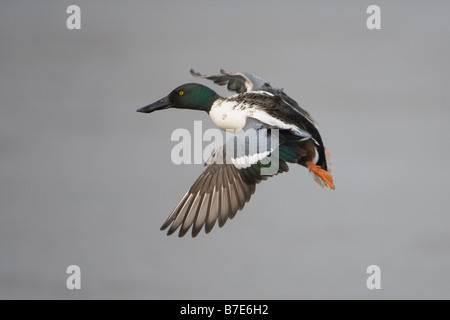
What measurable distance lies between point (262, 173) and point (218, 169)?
9.5 inches

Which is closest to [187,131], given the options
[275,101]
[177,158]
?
[177,158]

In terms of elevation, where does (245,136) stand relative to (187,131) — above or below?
below

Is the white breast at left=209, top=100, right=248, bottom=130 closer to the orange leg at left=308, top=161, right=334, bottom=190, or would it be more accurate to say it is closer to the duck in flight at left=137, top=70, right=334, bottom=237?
the duck in flight at left=137, top=70, right=334, bottom=237

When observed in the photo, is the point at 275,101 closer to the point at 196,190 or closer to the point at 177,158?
the point at 196,190

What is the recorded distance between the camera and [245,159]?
17.1 feet

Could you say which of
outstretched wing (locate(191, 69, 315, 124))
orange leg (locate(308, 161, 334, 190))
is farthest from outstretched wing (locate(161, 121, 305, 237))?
outstretched wing (locate(191, 69, 315, 124))

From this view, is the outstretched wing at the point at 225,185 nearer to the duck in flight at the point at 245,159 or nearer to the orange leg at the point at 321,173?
the duck in flight at the point at 245,159

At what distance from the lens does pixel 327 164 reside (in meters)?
5.87

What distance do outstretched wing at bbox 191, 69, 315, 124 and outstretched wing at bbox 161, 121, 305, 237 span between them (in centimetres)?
73

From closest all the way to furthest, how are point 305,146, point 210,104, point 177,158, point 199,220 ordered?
point 199,220
point 305,146
point 210,104
point 177,158

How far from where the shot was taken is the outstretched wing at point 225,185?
5.21 m

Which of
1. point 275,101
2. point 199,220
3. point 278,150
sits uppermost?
point 275,101

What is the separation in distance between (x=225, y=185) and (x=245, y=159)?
0.20 metres

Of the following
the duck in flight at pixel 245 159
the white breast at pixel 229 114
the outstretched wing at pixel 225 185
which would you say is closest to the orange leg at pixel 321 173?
the duck in flight at pixel 245 159
